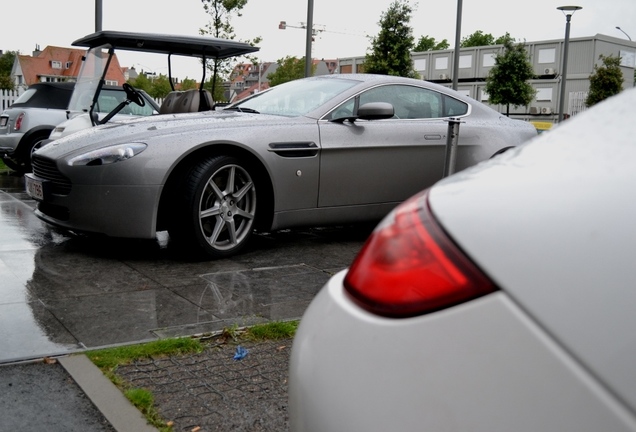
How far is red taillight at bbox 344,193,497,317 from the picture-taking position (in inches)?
50.3

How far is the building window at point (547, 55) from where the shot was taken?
48.2m

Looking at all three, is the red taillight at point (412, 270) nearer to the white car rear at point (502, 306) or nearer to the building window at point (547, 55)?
the white car rear at point (502, 306)

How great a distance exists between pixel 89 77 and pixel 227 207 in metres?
3.40

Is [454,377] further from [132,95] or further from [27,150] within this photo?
[27,150]

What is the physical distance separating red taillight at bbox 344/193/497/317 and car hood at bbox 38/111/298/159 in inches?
165

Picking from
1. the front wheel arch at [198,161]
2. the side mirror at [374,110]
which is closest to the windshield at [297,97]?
the side mirror at [374,110]

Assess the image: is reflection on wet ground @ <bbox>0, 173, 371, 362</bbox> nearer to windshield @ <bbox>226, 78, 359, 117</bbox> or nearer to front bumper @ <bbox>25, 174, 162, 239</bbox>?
front bumper @ <bbox>25, 174, 162, 239</bbox>

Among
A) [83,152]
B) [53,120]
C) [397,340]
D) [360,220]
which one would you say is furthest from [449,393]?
[53,120]

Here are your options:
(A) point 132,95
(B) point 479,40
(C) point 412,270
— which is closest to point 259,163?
(A) point 132,95

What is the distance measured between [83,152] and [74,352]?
2.28m

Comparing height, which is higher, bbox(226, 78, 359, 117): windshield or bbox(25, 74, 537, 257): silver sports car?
bbox(226, 78, 359, 117): windshield

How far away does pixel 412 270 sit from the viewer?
135 centimetres

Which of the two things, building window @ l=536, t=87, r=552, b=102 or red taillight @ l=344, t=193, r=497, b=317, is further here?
building window @ l=536, t=87, r=552, b=102

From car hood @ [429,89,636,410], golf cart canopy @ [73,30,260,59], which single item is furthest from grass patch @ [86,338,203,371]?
golf cart canopy @ [73,30,260,59]
